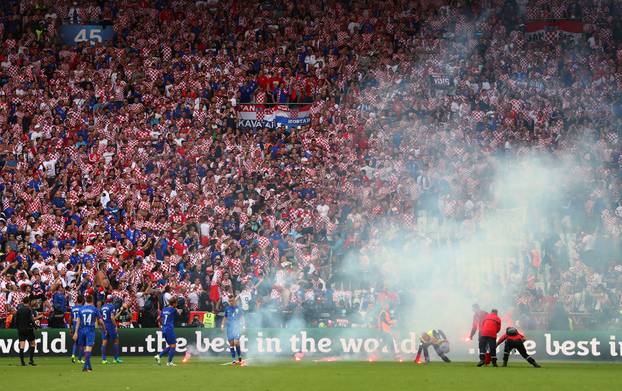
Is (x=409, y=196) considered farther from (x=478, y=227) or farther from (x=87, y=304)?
(x=87, y=304)

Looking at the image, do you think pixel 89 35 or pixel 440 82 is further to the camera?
pixel 89 35

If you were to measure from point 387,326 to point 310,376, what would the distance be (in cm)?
728

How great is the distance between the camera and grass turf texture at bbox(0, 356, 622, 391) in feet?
65.6

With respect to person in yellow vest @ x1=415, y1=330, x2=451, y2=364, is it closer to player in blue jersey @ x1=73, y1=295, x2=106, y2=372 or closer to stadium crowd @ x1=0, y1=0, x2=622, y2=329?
stadium crowd @ x1=0, y1=0, x2=622, y2=329

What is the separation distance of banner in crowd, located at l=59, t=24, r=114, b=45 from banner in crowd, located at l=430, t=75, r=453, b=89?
38.1 ft

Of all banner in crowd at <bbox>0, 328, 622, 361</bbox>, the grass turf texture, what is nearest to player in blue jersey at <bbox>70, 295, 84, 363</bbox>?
the grass turf texture

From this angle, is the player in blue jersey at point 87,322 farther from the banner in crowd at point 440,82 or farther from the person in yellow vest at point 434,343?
the banner in crowd at point 440,82

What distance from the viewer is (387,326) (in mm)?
29609

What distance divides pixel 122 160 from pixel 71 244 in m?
3.91

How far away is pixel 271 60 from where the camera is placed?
38.4m

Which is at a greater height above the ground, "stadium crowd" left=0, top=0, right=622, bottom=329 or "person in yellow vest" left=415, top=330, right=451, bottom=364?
"stadium crowd" left=0, top=0, right=622, bottom=329

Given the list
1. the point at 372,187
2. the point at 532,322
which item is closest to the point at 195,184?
the point at 372,187

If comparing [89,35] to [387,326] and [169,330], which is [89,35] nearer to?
[169,330]

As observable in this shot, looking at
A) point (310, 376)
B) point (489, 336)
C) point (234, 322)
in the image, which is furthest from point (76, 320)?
point (489, 336)
